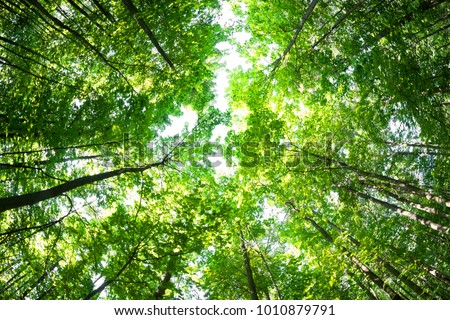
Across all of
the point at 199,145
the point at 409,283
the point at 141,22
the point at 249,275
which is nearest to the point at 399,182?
the point at 409,283

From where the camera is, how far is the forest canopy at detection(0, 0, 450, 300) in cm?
430

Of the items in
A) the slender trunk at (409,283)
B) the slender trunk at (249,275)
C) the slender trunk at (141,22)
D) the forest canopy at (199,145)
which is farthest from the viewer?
the slender trunk at (249,275)

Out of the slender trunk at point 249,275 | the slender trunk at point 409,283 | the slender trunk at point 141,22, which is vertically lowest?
the slender trunk at point 409,283

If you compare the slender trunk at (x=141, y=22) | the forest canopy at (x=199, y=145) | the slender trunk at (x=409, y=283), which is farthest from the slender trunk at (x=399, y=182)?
the slender trunk at (x=141, y=22)

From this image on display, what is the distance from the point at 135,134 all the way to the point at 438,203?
517cm

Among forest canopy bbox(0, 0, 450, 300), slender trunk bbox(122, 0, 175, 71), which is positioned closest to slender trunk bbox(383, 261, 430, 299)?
forest canopy bbox(0, 0, 450, 300)

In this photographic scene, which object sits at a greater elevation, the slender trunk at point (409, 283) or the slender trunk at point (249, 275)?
the slender trunk at point (249, 275)

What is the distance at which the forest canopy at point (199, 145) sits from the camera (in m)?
4.30

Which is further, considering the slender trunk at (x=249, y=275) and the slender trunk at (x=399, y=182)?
the slender trunk at (x=249, y=275)

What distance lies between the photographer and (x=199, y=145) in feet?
23.0

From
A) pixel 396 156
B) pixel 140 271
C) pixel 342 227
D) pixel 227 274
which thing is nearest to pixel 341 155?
pixel 396 156

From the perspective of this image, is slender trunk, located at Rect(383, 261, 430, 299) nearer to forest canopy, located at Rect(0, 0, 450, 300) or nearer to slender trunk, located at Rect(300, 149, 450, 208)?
forest canopy, located at Rect(0, 0, 450, 300)

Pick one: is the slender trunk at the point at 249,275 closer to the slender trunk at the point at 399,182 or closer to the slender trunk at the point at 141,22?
the slender trunk at the point at 399,182

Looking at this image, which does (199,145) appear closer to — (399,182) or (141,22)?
(141,22)
